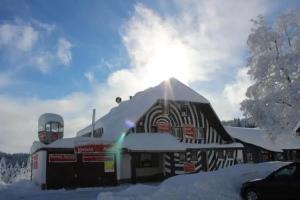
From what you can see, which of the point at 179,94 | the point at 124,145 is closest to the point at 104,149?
the point at 124,145

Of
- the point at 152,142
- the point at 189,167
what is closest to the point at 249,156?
the point at 189,167

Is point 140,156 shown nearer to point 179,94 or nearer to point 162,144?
point 162,144

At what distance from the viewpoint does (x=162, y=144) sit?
28.4 m

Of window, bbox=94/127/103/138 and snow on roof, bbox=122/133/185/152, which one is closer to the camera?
snow on roof, bbox=122/133/185/152

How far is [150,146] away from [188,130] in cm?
562

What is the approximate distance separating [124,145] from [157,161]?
4.91m

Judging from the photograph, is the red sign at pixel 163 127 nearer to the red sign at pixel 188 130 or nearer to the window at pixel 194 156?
the red sign at pixel 188 130

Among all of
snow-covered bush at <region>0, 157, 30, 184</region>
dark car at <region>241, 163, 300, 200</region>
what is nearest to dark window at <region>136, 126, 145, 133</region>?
dark car at <region>241, 163, 300, 200</region>

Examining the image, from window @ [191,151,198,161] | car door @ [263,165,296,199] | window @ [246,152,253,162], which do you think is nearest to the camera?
car door @ [263,165,296,199]

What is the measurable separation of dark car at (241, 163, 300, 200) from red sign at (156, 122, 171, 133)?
1792 centimetres

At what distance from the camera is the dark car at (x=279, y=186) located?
11391 mm

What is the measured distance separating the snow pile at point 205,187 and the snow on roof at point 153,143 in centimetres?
1130

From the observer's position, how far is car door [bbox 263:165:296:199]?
11539mm

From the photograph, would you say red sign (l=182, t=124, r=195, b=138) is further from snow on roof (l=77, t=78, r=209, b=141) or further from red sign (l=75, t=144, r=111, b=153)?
red sign (l=75, t=144, r=111, b=153)
